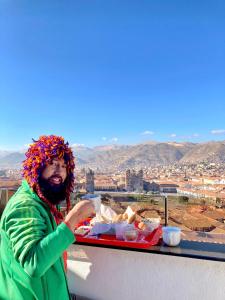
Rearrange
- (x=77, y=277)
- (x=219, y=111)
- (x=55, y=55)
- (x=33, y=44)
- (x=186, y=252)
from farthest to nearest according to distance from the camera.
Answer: (x=219, y=111), (x=55, y=55), (x=33, y=44), (x=77, y=277), (x=186, y=252)

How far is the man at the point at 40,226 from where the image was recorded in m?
0.83

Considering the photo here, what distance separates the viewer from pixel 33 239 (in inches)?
32.7

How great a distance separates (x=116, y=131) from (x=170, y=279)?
8929cm

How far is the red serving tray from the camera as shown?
1.40 metres

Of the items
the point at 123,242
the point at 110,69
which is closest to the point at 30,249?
the point at 123,242

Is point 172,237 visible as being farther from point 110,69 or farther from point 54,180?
point 110,69

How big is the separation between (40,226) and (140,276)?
863 millimetres

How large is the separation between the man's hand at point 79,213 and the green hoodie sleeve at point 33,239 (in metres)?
0.03

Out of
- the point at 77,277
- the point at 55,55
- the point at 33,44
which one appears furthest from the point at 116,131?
the point at 77,277

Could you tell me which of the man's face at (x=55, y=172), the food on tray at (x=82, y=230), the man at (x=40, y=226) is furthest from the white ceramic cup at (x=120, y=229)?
the man's face at (x=55, y=172)

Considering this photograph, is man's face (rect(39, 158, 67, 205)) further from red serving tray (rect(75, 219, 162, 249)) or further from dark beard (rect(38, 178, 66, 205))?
red serving tray (rect(75, 219, 162, 249))

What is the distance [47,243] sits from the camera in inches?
32.5

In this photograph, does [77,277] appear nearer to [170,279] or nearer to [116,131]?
[170,279]

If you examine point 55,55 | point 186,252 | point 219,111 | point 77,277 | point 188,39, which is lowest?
point 77,277
